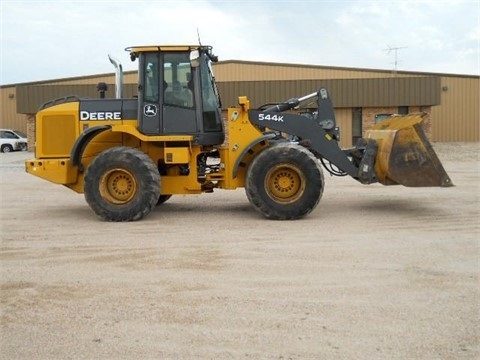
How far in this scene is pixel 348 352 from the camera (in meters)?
4.38

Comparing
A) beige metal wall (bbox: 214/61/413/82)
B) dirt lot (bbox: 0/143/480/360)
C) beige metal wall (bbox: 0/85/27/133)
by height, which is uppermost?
beige metal wall (bbox: 214/61/413/82)

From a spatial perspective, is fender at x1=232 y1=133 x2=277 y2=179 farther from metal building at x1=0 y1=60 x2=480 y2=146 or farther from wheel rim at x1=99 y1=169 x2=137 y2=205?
metal building at x1=0 y1=60 x2=480 y2=146

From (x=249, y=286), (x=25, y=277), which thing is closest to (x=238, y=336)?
(x=249, y=286)

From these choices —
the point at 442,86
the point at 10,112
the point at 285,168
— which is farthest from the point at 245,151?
the point at 10,112

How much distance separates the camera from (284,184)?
9.86 meters

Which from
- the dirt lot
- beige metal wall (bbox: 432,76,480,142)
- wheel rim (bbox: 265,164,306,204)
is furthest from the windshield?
beige metal wall (bbox: 432,76,480,142)

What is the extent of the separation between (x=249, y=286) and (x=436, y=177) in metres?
4.98

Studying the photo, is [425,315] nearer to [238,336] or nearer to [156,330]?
[238,336]

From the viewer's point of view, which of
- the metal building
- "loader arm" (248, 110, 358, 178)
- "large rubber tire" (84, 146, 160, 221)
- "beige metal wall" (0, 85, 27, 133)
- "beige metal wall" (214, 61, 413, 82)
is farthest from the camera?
"beige metal wall" (0, 85, 27, 133)

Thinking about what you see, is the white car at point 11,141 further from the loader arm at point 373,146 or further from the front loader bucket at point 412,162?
the front loader bucket at point 412,162

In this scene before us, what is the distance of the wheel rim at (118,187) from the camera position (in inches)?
386

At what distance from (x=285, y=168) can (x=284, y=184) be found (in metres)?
0.26

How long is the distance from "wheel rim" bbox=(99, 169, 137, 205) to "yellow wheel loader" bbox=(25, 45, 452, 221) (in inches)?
0.6

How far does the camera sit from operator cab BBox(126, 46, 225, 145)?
989 cm
